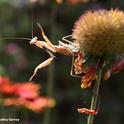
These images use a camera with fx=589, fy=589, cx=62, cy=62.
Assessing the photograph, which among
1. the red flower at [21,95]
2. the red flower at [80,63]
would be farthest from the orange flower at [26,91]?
the red flower at [80,63]

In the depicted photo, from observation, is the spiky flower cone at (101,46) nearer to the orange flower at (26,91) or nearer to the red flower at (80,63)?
the red flower at (80,63)

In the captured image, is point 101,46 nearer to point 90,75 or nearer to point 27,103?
point 90,75

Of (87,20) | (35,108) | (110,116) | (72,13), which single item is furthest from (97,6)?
(87,20)

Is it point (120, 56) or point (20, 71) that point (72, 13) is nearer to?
point (20, 71)

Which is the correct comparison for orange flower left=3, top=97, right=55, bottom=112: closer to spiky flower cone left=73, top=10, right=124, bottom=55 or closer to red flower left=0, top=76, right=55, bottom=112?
red flower left=0, top=76, right=55, bottom=112

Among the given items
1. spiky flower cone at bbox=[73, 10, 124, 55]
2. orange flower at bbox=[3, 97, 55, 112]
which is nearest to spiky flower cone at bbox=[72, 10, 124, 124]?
spiky flower cone at bbox=[73, 10, 124, 55]
